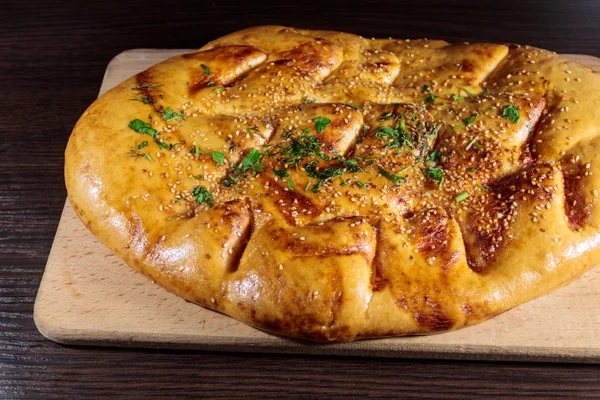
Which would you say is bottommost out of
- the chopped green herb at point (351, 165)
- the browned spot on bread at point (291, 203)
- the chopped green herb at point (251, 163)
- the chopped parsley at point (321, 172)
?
the browned spot on bread at point (291, 203)

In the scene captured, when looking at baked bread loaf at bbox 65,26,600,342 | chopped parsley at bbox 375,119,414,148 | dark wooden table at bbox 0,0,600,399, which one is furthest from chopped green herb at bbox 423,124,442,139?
dark wooden table at bbox 0,0,600,399

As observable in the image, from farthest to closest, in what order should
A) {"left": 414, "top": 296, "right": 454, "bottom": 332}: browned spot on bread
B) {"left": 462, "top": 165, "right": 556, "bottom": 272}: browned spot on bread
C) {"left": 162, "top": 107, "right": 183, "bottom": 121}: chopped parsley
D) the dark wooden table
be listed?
{"left": 162, "top": 107, "right": 183, "bottom": 121}: chopped parsley, the dark wooden table, {"left": 462, "top": 165, "right": 556, "bottom": 272}: browned spot on bread, {"left": 414, "top": 296, "right": 454, "bottom": 332}: browned spot on bread

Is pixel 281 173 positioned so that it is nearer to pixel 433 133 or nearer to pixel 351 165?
pixel 351 165

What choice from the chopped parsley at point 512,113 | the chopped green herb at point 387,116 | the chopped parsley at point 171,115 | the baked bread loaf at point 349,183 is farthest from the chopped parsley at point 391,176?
the chopped parsley at point 171,115

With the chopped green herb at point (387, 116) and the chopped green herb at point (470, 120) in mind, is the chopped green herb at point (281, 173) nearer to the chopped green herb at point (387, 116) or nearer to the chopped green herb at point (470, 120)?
the chopped green herb at point (387, 116)

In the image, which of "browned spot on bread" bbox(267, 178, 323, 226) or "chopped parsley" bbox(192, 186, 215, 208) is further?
"chopped parsley" bbox(192, 186, 215, 208)

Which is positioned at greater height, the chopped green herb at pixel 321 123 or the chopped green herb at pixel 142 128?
the chopped green herb at pixel 321 123

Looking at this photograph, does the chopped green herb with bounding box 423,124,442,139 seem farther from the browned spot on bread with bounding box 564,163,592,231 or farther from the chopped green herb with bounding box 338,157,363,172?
the browned spot on bread with bounding box 564,163,592,231
